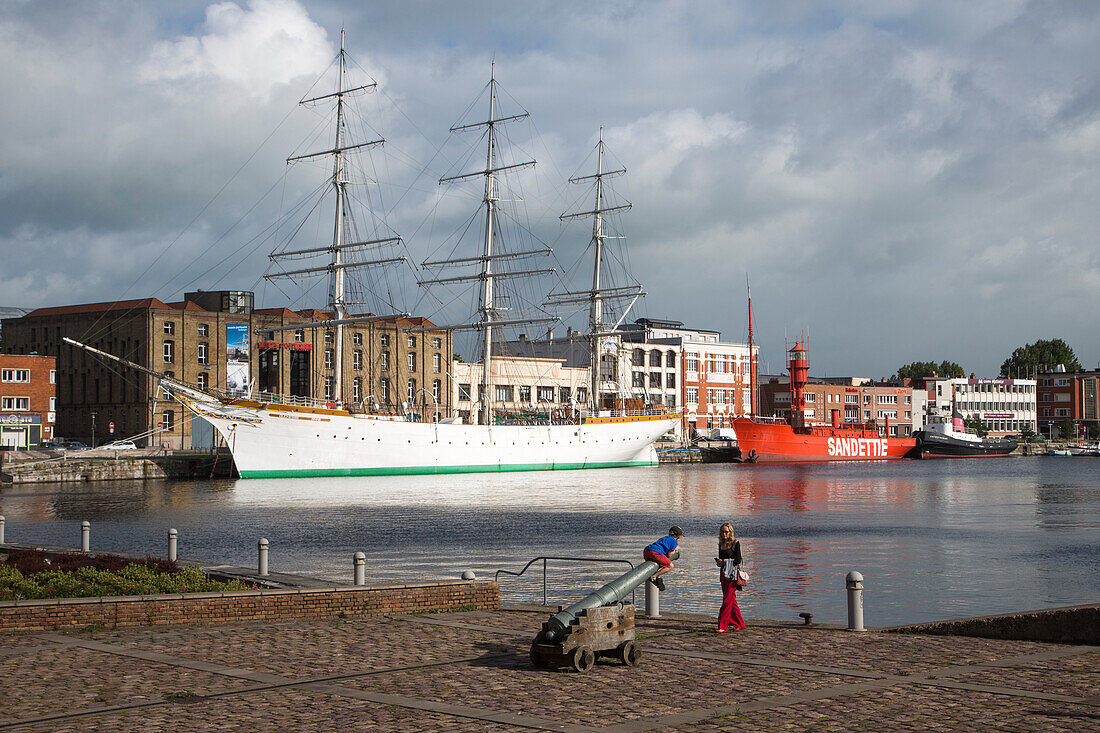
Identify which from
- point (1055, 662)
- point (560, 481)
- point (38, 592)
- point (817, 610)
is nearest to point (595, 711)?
point (1055, 662)

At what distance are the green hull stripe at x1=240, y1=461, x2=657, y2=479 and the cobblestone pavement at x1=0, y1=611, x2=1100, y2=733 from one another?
65.3 meters

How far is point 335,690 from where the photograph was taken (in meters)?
11.6

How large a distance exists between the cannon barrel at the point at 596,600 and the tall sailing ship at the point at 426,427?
6802cm

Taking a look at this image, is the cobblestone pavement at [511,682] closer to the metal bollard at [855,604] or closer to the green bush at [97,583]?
the metal bollard at [855,604]

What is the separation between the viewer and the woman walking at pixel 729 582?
15792mm

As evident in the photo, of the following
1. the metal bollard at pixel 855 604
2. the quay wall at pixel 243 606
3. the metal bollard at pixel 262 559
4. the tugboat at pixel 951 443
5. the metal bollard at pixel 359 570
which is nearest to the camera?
the quay wall at pixel 243 606

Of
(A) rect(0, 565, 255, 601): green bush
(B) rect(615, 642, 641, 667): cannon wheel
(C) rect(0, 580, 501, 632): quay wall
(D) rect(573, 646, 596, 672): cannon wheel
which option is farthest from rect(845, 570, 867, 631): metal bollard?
(A) rect(0, 565, 255, 601): green bush

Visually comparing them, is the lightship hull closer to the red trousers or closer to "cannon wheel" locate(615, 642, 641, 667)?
the red trousers

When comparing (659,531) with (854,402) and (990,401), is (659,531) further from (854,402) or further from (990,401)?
(990,401)

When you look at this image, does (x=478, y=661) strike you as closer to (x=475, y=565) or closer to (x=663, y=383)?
(x=475, y=565)

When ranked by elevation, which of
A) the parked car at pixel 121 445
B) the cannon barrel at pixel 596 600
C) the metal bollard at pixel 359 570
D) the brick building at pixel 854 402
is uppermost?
the brick building at pixel 854 402

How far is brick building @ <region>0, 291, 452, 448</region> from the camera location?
10150cm

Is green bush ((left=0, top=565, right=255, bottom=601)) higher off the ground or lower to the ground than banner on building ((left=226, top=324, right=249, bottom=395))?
lower

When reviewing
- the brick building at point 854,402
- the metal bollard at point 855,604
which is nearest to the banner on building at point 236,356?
the brick building at point 854,402
